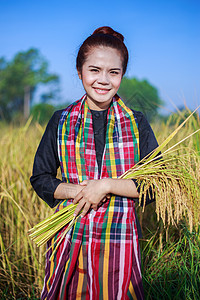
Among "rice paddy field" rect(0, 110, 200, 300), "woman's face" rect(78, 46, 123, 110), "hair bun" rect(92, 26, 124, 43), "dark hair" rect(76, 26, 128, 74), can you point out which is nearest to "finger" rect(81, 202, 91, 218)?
"rice paddy field" rect(0, 110, 200, 300)

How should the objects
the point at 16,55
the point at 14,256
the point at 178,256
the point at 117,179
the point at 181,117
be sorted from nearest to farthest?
the point at 117,179
the point at 178,256
the point at 14,256
the point at 181,117
the point at 16,55

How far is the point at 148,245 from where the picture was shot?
7.80 feet

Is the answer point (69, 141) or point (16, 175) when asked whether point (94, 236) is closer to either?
point (69, 141)

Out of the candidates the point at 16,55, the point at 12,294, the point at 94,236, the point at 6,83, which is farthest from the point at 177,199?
the point at 16,55

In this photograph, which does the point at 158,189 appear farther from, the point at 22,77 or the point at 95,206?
the point at 22,77

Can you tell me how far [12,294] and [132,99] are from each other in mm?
1808

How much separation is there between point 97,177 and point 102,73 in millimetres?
551

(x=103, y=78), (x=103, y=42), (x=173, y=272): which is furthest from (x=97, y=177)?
(x=173, y=272)

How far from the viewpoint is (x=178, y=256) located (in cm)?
226

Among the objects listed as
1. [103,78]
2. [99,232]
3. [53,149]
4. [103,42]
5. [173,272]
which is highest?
[103,42]

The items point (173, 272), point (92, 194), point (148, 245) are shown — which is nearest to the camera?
point (92, 194)

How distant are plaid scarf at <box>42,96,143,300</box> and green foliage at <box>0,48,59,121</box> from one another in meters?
47.5

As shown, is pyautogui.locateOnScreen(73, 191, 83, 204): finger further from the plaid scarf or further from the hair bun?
the hair bun

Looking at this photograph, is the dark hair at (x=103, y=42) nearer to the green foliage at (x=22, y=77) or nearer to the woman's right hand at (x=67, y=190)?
the woman's right hand at (x=67, y=190)
